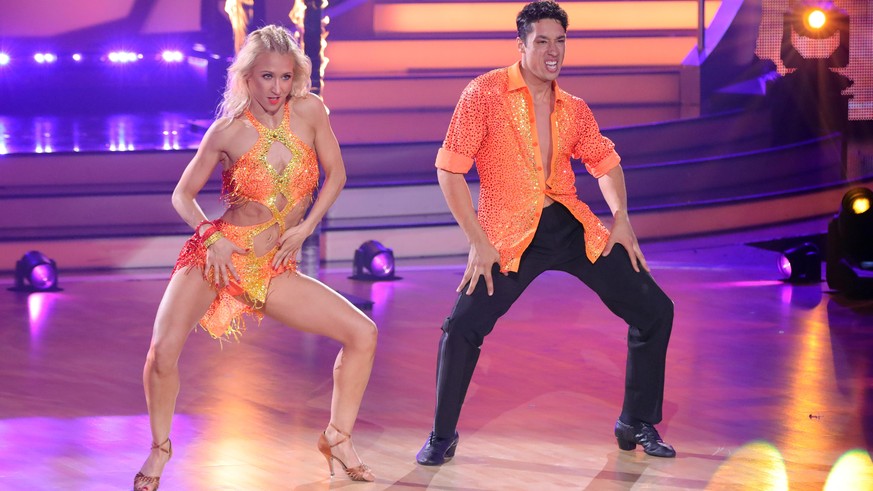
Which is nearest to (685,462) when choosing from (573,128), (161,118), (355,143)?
(573,128)

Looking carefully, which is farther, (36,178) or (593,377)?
(36,178)

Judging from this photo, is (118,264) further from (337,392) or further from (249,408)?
(337,392)

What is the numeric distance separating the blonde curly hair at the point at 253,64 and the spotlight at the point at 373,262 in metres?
4.08

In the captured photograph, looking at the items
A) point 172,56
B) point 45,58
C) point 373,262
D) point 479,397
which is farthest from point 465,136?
point 45,58

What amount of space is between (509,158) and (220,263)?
39.9 inches

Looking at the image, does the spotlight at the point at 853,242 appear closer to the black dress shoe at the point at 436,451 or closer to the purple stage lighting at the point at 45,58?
the black dress shoe at the point at 436,451

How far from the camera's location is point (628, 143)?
9.91 metres

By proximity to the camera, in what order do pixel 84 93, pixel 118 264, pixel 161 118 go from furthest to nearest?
1. pixel 84 93
2. pixel 161 118
3. pixel 118 264

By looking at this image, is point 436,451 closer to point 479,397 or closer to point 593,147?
point 479,397

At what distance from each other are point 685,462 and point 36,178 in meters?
5.83

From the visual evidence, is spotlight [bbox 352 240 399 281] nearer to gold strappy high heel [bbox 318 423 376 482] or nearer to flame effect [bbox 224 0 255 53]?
flame effect [bbox 224 0 255 53]

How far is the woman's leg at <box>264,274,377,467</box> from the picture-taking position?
409cm

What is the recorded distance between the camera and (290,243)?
4.11 metres

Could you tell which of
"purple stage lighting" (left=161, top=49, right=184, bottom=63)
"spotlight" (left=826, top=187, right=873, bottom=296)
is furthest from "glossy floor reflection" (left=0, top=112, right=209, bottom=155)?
"spotlight" (left=826, top=187, right=873, bottom=296)
